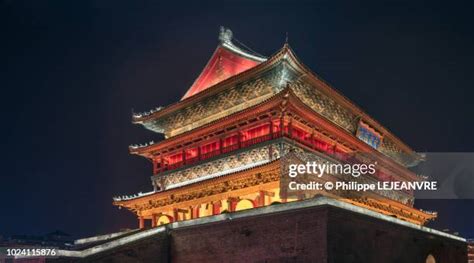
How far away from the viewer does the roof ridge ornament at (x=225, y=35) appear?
28.8 metres

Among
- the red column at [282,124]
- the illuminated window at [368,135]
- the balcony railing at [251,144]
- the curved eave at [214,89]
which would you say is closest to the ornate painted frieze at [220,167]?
the balcony railing at [251,144]

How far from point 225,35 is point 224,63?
7.58 feet

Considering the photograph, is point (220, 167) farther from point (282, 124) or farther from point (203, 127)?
point (282, 124)

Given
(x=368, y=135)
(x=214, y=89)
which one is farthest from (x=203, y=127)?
(x=368, y=135)

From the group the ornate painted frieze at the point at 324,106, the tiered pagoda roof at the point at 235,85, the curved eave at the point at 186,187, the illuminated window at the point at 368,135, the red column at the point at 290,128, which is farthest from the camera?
the illuminated window at the point at 368,135

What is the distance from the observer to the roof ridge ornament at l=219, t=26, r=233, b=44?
94.5 feet

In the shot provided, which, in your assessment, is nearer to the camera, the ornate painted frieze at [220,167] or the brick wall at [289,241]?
the brick wall at [289,241]

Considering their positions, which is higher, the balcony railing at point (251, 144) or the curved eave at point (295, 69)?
the curved eave at point (295, 69)

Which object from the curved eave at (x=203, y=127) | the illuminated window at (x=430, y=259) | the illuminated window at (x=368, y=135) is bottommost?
the illuminated window at (x=430, y=259)

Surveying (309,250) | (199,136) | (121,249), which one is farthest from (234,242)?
(199,136)

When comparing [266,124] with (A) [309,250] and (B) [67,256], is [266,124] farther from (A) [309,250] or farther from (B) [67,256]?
(B) [67,256]

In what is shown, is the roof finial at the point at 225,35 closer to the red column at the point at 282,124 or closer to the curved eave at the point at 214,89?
the curved eave at the point at 214,89

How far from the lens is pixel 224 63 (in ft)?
91.9

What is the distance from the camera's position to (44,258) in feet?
56.2
